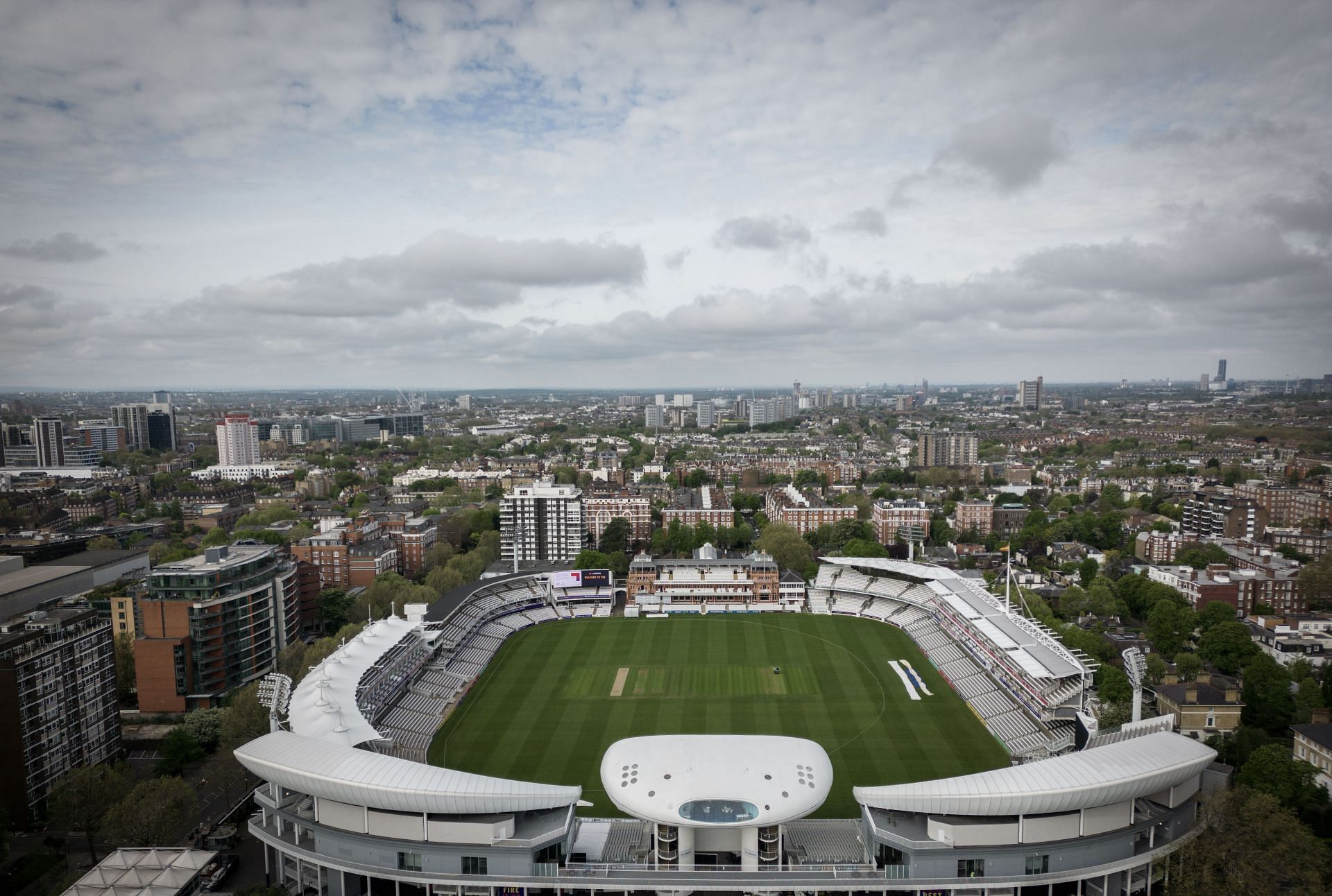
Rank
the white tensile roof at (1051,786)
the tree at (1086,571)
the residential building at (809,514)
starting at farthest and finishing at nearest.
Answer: the residential building at (809,514)
the tree at (1086,571)
the white tensile roof at (1051,786)

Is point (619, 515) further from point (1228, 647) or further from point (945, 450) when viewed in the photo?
point (945, 450)

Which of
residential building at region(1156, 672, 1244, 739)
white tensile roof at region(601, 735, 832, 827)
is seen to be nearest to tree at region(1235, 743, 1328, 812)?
residential building at region(1156, 672, 1244, 739)

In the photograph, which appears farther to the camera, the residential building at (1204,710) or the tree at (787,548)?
the tree at (787,548)

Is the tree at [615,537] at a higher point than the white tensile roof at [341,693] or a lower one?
lower

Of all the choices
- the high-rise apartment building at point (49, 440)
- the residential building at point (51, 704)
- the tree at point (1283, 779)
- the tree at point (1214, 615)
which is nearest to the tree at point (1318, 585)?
the tree at point (1214, 615)

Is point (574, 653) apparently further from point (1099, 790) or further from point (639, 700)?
point (1099, 790)

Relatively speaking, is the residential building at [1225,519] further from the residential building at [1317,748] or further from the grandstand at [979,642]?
the residential building at [1317,748]

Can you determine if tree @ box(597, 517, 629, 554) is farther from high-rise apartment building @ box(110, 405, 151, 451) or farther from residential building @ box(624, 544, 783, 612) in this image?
high-rise apartment building @ box(110, 405, 151, 451)

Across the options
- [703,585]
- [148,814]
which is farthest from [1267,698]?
[148,814]
